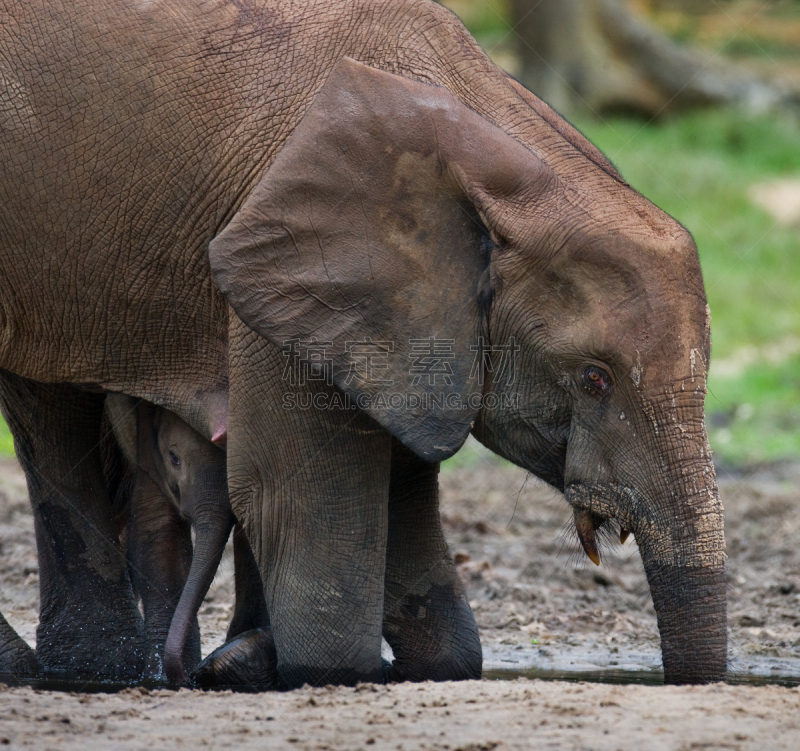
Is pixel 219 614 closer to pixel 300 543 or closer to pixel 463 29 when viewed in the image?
pixel 300 543

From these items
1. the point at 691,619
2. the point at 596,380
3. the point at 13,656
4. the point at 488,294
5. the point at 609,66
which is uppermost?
the point at 609,66

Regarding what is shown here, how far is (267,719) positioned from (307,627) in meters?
0.81

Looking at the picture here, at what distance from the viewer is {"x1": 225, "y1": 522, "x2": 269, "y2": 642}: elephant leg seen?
5.96 metres

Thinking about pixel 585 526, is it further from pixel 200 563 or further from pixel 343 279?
pixel 200 563

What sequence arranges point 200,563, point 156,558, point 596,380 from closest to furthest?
point 596,380 → point 200,563 → point 156,558

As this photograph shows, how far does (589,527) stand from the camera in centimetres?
475

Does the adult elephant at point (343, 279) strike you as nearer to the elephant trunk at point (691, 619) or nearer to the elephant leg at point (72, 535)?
the elephant trunk at point (691, 619)

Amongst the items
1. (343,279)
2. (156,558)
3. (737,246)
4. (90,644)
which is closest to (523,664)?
(156,558)

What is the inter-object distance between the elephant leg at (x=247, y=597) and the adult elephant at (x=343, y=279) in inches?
35.2

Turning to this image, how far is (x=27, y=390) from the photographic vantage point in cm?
623

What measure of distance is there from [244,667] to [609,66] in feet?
63.3

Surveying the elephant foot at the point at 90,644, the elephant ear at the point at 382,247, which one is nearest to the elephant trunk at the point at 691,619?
the elephant ear at the point at 382,247

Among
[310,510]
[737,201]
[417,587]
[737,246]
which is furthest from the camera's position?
[737,201]

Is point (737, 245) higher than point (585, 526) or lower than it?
higher
